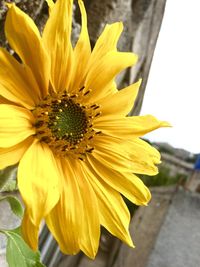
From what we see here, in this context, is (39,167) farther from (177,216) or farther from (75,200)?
(177,216)

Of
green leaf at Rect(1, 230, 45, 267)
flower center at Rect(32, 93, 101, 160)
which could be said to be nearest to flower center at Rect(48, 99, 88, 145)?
flower center at Rect(32, 93, 101, 160)

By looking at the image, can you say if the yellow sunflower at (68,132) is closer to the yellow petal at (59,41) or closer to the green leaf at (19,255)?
the yellow petal at (59,41)

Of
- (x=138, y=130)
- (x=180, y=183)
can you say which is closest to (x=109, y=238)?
(x=180, y=183)

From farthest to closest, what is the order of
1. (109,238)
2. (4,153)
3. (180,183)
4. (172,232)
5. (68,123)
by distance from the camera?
1. (109,238)
2. (180,183)
3. (172,232)
4. (68,123)
5. (4,153)

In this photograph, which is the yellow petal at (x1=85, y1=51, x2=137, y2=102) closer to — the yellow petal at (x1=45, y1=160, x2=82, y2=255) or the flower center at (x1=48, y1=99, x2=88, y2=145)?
the flower center at (x1=48, y1=99, x2=88, y2=145)

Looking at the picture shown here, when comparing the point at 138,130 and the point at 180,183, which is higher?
the point at 138,130

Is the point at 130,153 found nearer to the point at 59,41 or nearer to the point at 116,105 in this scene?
the point at 116,105
